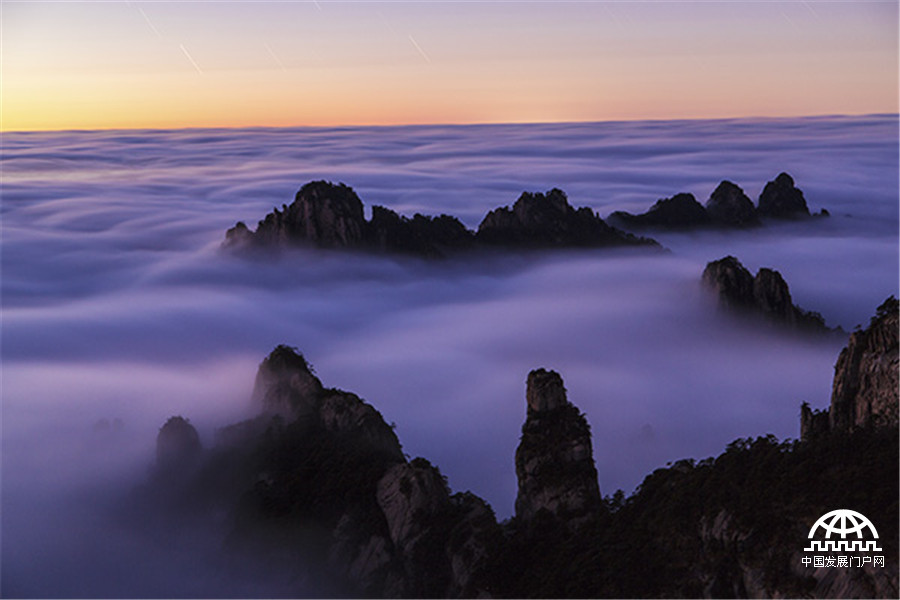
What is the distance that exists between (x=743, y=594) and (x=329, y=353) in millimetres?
93867

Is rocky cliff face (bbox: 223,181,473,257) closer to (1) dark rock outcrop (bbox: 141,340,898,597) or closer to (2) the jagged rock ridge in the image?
(1) dark rock outcrop (bbox: 141,340,898,597)

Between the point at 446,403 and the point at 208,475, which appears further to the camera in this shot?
the point at 446,403

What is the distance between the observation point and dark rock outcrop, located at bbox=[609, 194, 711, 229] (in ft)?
546

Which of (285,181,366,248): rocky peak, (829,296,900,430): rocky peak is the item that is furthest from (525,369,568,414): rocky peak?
(285,181,366,248): rocky peak

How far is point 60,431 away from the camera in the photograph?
229 feet

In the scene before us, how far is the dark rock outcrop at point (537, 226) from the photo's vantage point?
146 metres

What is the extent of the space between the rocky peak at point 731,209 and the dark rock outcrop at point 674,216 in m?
3.09

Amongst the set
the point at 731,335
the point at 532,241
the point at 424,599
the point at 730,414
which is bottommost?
the point at 424,599

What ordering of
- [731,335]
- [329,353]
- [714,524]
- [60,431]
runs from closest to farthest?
[714,524]
[60,431]
[731,335]
[329,353]

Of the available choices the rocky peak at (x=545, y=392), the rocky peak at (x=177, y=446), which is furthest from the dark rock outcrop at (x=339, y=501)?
the rocky peak at (x=545, y=392)

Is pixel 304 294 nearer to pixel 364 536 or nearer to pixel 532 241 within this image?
pixel 532 241

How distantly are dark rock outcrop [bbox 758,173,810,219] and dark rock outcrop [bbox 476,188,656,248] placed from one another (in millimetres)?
44596

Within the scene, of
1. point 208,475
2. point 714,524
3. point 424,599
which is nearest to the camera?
point 714,524

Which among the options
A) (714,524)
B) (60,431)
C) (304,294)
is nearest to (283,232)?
(304,294)
